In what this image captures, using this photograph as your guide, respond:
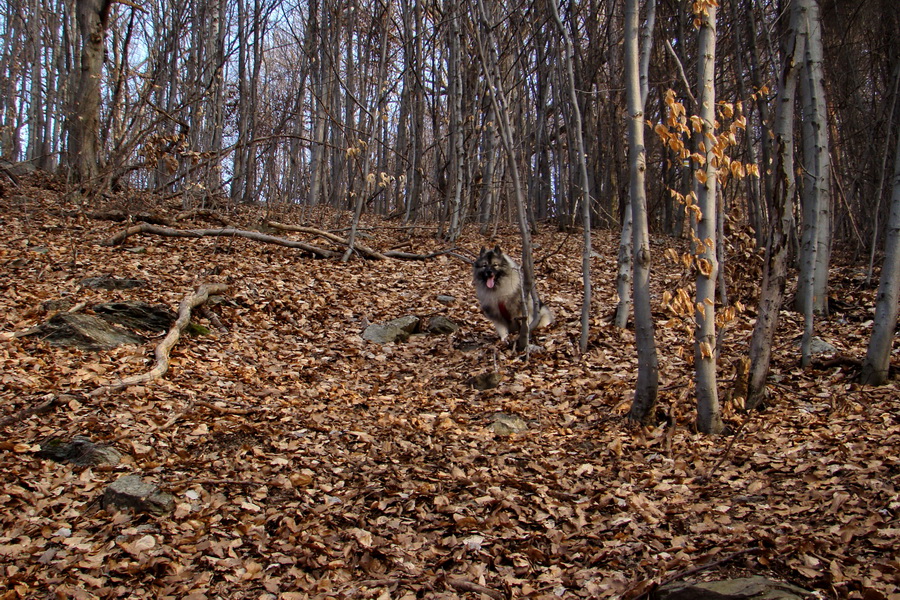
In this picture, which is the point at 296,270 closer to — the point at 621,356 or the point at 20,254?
the point at 20,254

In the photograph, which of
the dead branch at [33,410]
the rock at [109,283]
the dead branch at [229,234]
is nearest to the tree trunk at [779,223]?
the dead branch at [33,410]

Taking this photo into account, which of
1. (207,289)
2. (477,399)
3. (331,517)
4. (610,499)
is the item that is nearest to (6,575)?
(331,517)

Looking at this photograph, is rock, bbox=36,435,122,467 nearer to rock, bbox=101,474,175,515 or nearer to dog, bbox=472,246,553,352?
rock, bbox=101,474,175,515

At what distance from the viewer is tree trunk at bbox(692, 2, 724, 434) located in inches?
170

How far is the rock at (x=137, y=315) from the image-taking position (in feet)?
22.0

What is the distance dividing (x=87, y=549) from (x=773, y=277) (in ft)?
17.6

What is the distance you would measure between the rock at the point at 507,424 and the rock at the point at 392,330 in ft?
8.53

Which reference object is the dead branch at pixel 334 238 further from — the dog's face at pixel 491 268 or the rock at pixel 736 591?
the rock at pixel 736 591

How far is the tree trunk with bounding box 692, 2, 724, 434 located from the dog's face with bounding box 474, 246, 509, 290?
10.2ft

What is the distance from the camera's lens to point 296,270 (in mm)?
9805

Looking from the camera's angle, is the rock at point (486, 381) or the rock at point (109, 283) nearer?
the rock at point (486, 381)

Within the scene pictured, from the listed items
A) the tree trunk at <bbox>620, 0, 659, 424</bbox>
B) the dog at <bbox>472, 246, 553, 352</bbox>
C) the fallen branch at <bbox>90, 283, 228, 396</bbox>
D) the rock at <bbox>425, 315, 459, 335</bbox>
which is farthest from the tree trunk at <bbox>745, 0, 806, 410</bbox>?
the fallen branch at <bbox>90, 283, 228, 396</bbox>

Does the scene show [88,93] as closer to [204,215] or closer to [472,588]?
[204,215]

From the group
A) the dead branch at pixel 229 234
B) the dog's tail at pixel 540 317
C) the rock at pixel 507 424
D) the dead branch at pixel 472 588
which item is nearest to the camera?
the dead branch at pixel 472 588
